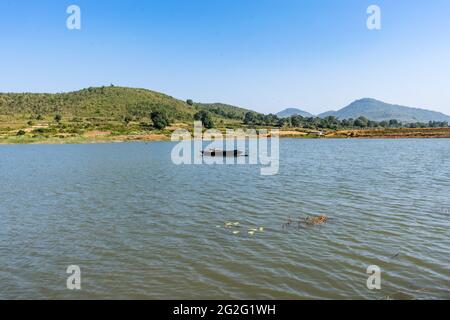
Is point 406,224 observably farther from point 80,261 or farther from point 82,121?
point 82,121

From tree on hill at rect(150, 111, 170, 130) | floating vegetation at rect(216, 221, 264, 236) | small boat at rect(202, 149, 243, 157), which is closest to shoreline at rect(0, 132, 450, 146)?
tree on hill at rect(150, 111, 170, 130)

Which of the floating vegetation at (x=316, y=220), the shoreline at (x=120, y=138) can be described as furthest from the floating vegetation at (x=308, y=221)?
the shoreline at (x=120, y=138)

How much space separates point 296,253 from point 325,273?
2.60 meters

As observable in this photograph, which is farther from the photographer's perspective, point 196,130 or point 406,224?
point 196,130

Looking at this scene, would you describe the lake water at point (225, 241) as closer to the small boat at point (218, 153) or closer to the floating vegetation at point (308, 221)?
the floating vegetation at point (308, 221)

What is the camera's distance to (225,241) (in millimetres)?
19953

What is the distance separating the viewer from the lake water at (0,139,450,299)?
1448 centimetres

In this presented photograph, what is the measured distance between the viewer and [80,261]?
1747 cm

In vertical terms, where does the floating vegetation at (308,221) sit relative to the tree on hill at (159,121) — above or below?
below

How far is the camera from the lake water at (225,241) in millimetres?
14477

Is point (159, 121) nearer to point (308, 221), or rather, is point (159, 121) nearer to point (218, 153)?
point (218, 153)

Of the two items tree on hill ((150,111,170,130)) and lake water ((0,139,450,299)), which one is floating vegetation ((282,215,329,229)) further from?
tree on hill ((150,111,170,130))

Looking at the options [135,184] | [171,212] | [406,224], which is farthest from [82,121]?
[406,224]

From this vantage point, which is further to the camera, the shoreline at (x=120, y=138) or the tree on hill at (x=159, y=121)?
the tree on hill at (x=159, y=121)
